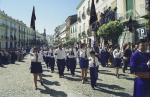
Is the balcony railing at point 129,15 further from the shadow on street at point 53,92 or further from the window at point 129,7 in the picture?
the shadow on street at point 53,92

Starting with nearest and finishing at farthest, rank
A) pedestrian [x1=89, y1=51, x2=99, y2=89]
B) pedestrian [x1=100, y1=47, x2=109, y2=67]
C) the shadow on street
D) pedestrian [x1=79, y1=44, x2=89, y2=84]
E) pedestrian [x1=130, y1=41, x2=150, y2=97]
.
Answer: pedestrian [x1=130, y1=41, x2=150, y2=97]
the shadow on street
pedestrian [x1=89, y1=51, x2=99, y2=89]
pedestrian [x1=79, y1=44, x2=89, y2=84]
pedestrian [x1=100, y1=47, x2=109, y2=67]

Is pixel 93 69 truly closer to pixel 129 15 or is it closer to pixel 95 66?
pixel 95 66

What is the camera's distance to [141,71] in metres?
7.97

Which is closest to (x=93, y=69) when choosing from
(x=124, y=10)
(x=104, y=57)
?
(x=104, y=57)

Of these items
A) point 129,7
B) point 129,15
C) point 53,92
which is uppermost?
point 129,7

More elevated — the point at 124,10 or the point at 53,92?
the point at 124,10

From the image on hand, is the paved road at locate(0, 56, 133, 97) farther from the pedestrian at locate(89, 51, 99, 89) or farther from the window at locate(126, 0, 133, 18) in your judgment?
the window at locate(126, 0, 133, 18)

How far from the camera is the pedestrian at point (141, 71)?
791cm

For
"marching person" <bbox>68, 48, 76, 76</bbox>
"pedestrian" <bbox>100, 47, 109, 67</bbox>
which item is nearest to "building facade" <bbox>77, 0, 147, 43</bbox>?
"pedestrian" <bbox>100, 47, 109, 67</bbox>

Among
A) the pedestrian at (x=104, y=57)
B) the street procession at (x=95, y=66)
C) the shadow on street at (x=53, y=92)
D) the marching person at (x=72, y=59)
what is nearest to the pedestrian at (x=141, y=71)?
the street procession at (x=95, y=66)

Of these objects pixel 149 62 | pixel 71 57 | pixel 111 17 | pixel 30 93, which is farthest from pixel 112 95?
pixel 111 17

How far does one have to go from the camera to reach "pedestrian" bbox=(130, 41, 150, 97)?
7914 mm

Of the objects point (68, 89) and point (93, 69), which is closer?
point (68, 89)

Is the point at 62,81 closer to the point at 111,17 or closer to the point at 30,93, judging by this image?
the point at 30,93
